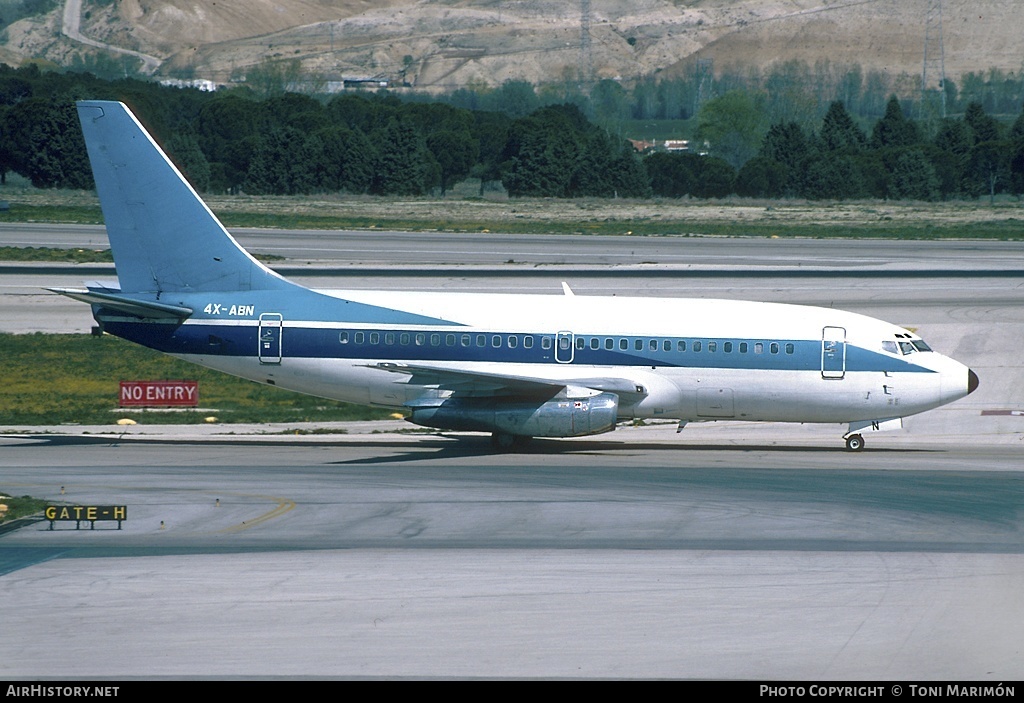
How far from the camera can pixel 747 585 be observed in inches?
813

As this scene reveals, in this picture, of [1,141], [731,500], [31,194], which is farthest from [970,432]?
[1,141]

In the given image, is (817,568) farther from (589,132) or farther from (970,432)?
(589,132)

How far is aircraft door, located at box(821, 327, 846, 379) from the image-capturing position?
34125 millimetres

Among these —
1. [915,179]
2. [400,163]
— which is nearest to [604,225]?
[400,163]

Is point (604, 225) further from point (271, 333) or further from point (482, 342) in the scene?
point (271, 333)

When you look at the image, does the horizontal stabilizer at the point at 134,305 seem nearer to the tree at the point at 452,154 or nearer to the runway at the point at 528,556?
the runway at the point at 528,556

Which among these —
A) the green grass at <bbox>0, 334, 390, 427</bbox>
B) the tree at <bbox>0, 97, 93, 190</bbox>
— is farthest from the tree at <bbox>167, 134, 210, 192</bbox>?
the green grass at <bbox>0, 334, 390, 427</bbox>

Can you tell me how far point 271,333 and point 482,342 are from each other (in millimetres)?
5752

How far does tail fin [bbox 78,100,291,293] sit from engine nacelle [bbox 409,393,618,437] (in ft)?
19.8

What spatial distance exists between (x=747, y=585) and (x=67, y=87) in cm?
12604

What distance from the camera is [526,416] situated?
109 feet

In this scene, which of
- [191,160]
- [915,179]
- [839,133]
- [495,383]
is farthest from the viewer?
[839,133]

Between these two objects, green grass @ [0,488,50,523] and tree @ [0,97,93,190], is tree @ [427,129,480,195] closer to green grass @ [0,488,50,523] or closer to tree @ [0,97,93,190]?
tree @ [0,97,93,190]
